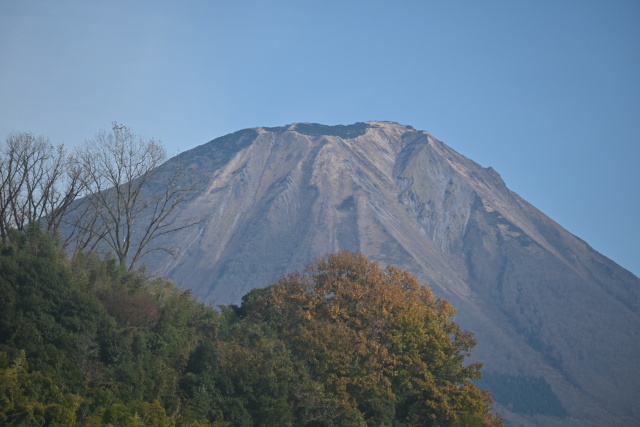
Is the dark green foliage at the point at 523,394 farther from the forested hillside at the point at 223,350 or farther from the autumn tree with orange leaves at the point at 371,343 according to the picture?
the forested hillside at the point at 223,350

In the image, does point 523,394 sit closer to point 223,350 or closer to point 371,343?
point 371,343

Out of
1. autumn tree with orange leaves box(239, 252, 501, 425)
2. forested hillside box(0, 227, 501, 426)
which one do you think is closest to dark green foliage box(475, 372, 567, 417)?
autumn tree with orange leaves box(239, 252, 501, 425)

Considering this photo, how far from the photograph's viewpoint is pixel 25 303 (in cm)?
2600

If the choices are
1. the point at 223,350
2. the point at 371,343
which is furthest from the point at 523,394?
the point at 223,350

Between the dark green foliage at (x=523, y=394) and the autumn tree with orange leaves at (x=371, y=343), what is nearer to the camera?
the autumn tree with orange leaves at (x=371, y=343)

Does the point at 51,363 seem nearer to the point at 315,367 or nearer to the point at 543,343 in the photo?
the point at 315,367

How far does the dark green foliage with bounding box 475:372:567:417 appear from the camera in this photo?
146125 mm

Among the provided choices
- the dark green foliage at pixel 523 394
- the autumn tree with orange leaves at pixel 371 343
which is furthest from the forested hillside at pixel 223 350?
the dark green foliage at pixel 523 394

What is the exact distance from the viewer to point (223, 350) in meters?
30.6

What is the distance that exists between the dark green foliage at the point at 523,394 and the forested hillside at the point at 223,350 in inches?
4489

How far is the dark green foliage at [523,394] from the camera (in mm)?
146125

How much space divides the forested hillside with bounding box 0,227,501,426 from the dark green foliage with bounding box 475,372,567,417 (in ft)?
374

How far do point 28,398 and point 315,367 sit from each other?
15127 mm

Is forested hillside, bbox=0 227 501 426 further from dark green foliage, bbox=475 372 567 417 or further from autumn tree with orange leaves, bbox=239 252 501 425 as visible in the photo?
dark green foliage, bbox=475 372 567 417
